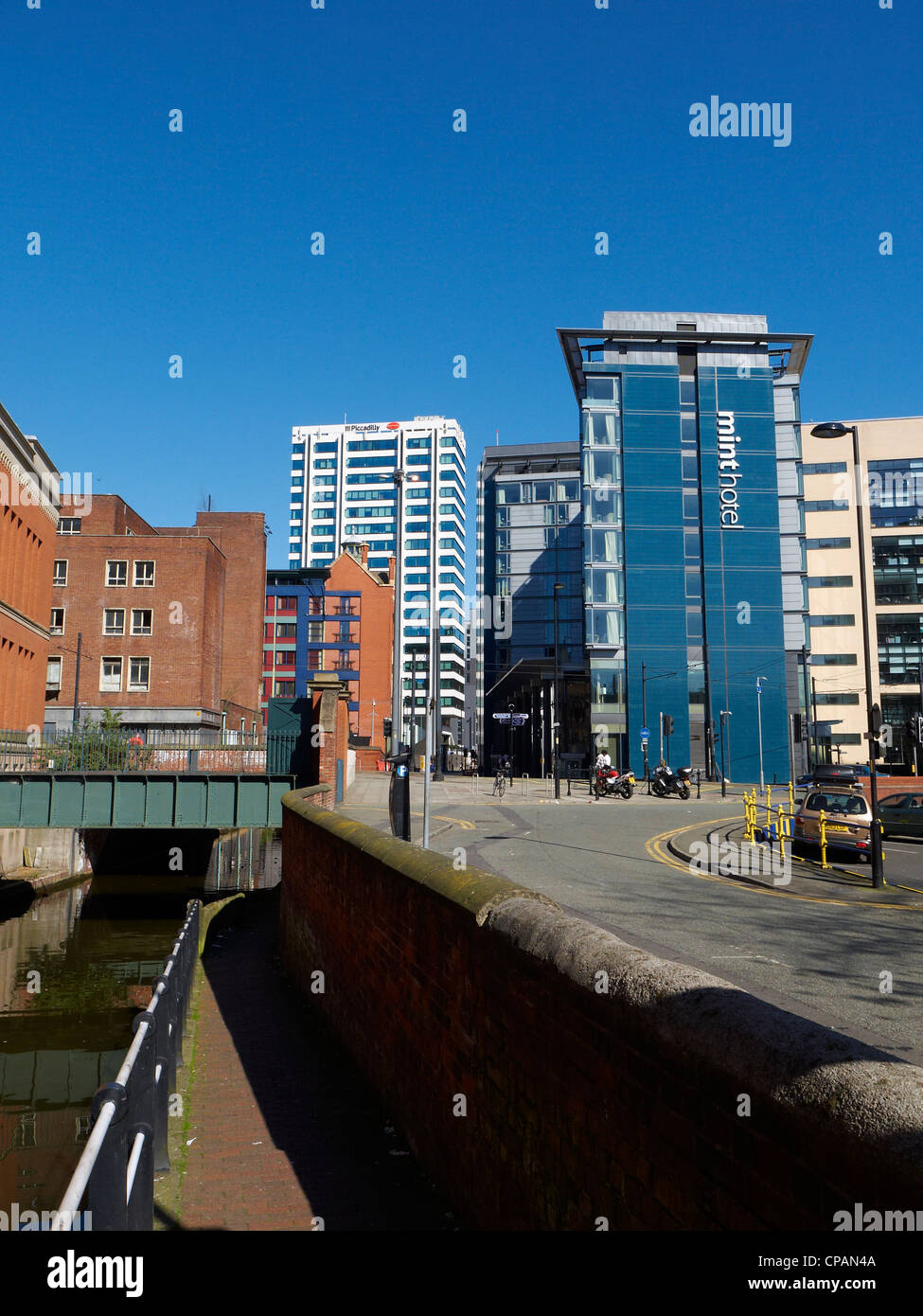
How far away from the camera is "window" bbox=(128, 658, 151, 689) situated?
57.6 meters

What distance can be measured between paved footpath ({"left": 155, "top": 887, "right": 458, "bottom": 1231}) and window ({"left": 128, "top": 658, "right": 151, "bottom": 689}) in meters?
47.2

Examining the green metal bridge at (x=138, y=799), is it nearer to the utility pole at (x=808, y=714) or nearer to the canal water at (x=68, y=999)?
the canal water at (x=68, y=999)

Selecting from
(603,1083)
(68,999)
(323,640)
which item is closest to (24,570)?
(68,999)

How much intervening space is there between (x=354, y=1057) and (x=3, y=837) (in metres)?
25.7

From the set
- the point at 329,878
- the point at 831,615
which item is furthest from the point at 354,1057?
the point at 831,615

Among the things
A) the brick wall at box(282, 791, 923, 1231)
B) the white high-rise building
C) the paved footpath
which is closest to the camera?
the brick wall at box(282, 791, 923, 1231)

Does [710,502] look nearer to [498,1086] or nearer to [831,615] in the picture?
[831,615]

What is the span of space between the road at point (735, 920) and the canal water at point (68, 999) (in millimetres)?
6421

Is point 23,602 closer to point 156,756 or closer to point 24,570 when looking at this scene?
point 24,570

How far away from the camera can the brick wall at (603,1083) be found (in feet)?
7.62

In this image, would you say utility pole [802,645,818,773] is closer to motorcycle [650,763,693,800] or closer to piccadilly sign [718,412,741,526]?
piccadilly sign [718,412,741,526]

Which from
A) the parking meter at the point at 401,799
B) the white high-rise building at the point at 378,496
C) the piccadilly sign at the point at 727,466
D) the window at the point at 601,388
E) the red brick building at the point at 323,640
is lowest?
the parking meter at the point at 401,799

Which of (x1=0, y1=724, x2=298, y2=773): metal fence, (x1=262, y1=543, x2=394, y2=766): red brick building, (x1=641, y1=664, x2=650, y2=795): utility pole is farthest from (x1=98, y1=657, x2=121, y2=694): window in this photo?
(x1=641, y1=664, x2=650, y2=795): utility pole

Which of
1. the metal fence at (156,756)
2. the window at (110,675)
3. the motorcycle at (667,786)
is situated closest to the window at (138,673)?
the window at (110,675)
